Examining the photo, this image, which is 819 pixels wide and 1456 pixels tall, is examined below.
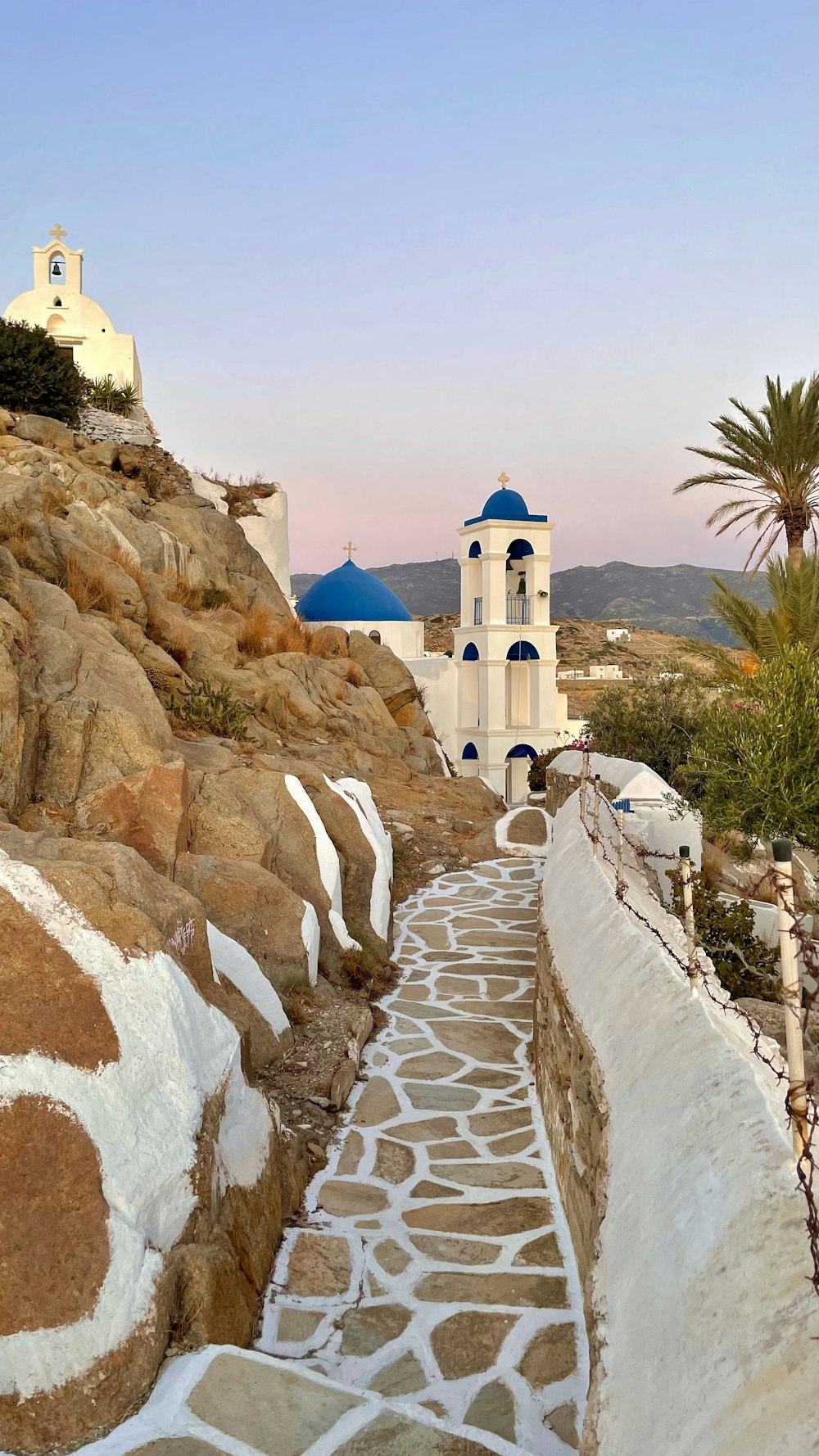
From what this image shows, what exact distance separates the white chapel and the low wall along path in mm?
24897

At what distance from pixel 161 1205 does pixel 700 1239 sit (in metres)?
2.15

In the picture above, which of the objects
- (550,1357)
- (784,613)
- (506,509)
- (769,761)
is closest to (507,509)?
(506,509)

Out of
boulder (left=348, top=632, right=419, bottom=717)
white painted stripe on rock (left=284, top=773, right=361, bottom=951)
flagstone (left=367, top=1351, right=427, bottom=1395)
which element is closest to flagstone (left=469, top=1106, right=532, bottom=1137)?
flagstone (left=367, top=1351, right=427, bottom=1395)

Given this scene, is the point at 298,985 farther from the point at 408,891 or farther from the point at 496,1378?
the point at 408,891

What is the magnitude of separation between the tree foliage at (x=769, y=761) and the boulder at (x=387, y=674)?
38.9 feet

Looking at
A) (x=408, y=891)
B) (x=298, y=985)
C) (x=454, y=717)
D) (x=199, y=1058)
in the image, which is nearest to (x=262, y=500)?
(x=454, y=717)

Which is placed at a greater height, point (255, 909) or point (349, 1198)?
point (255, 909)

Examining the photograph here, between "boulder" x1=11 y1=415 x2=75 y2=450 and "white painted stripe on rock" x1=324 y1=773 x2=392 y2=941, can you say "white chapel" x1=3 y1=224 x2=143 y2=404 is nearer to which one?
"boulder" x1=11 y1=415 x2=75 y2=450

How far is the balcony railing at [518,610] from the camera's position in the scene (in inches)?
1356

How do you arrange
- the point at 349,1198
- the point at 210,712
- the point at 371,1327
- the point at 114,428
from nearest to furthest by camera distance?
the point at 371,1327 < the point at 349,1198 < the point at 210,712 < the point at 114,428

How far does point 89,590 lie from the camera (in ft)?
39.1

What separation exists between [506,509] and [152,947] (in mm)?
30273

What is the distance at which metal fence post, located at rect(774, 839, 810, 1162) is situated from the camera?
2.69 m

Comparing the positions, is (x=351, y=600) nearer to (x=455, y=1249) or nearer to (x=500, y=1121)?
(x=500, y=1121)
